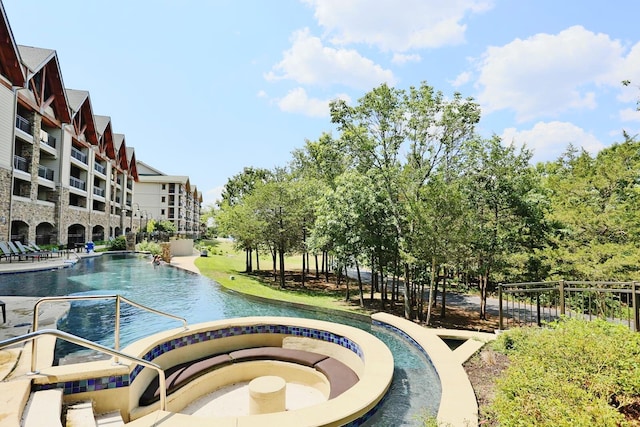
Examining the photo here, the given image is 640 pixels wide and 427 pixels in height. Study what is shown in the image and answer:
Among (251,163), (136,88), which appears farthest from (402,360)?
(251,163)

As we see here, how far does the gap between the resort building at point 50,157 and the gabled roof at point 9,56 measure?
47 millimetres

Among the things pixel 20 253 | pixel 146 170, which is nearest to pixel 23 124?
pixel 20 253

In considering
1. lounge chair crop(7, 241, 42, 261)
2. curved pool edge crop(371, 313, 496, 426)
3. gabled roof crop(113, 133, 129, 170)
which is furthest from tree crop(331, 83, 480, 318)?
gabled roof crop(113, 133, 129, 170)

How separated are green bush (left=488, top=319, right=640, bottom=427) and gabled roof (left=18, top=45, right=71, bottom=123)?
3094 centimetres

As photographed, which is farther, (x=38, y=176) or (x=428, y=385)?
(x=38, y=176)

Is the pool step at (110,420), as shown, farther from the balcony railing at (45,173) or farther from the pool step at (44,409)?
the balcony railing at (45,173)

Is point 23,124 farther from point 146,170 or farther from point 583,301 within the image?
point 146,170

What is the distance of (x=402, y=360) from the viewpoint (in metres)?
6.61

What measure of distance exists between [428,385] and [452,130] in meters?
9.90

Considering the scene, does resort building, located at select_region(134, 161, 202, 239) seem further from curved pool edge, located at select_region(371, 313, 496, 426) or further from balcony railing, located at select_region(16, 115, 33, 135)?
curved pool edge, located at select_region(371, 313, 496, 426)

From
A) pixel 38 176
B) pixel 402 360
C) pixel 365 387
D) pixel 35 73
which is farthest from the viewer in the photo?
pixel 38 176

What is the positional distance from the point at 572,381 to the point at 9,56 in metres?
30.1

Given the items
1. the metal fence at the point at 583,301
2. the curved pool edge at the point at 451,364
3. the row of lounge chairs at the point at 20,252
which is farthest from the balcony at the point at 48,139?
the metal fence at the point at 583,301

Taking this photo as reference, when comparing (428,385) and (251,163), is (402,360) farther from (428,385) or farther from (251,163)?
(251,163)
